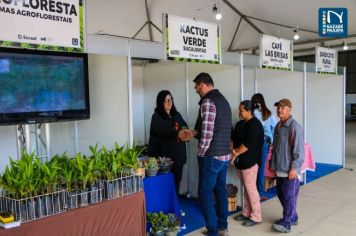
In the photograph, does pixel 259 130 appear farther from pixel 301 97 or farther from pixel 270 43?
pixel 301 97

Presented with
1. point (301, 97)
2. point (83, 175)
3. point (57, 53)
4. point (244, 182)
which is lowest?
point (244, 182)

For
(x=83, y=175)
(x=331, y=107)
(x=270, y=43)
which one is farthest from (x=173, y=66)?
(x=331, y=107)

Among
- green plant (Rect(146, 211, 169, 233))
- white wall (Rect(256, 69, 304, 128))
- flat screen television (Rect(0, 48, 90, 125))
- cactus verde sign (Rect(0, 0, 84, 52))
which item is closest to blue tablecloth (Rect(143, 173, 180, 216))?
green plant (Rect(146, 211, 169, 233))

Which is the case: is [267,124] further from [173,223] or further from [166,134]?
[173,223]

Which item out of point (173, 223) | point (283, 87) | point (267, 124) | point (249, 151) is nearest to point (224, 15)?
point (283, 87)

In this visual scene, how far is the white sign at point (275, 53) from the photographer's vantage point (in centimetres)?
461

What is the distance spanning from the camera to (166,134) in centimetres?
407

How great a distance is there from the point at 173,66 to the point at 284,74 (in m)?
2.14

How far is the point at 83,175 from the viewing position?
96.4 inches

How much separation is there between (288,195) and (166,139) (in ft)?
4.41

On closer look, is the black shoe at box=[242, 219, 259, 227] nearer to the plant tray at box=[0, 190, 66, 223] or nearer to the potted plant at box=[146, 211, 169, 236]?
the potted plant at box=[146, 211, 169, 236]

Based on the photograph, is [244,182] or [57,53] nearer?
[57,53]

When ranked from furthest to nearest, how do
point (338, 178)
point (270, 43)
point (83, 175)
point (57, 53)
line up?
point (338, 178), point (270, 43), point (57, 53), point (83, 175)

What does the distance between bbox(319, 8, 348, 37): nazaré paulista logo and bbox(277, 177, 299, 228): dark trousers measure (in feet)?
12.6
